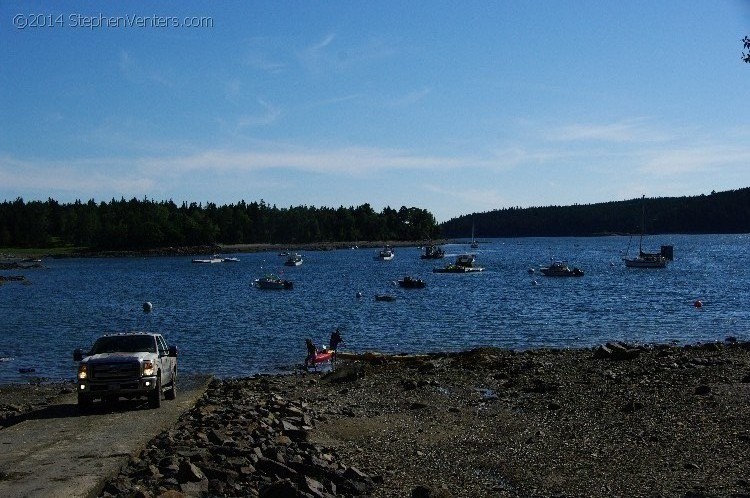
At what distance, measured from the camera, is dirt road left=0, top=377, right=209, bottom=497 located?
13.3 m

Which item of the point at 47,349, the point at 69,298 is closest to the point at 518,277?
the point at 69,298

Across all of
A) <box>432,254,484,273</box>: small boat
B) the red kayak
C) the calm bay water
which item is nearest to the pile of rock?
the red kayak

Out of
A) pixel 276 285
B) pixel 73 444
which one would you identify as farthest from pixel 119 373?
pixel 276 285

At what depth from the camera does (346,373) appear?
A: 1217 inches

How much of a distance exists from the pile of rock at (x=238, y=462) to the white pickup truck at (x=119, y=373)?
142cm

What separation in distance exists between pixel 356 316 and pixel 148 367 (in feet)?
135

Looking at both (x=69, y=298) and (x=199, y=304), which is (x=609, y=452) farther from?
(x=69, y=298)

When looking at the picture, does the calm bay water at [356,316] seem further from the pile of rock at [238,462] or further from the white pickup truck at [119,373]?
the pile of rock at [238,462]

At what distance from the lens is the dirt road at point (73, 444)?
1328 cm

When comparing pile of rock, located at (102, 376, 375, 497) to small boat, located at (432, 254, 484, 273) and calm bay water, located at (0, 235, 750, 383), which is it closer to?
calm bay water, located at (0, 235, 750, 383)

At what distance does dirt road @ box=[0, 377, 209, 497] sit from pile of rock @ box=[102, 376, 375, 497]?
0.47 meters

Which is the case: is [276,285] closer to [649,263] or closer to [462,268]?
[462,268]

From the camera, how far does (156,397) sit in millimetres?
21500

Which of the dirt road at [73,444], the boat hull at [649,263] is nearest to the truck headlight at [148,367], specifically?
the dirt road at [73,444]
